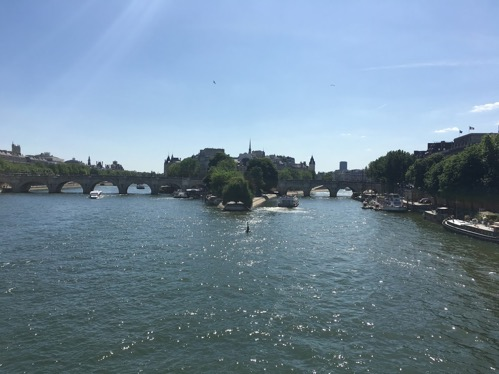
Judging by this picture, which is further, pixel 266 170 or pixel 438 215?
pixel 266 170

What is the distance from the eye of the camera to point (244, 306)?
2433 cm

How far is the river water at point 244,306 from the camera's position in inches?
701

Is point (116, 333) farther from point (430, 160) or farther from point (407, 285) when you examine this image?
point (430, 160)

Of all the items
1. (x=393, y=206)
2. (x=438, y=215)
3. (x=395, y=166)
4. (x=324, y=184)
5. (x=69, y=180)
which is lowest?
(x=438, y=215)

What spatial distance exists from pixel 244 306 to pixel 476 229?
41.0 m

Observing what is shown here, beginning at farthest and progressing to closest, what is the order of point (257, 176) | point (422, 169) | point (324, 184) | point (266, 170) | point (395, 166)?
point (324, 184)
point (266, 170)
point (257, 176)
point (395, 166)
point (422, 169)

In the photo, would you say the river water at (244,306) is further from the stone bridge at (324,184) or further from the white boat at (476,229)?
the stone bridge at (324,184)

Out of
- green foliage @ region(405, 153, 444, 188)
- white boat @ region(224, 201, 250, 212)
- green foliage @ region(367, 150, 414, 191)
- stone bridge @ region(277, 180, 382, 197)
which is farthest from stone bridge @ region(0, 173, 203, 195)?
green foliage @ region(405, 153, 444, 188)

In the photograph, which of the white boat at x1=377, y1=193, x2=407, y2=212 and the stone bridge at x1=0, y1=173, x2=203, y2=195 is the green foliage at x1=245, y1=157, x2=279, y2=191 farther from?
the white boat at x1=377, y1=193, x2=407, y2=212

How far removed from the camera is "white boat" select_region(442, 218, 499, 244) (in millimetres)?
49453

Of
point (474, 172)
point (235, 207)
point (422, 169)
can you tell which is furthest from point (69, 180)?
point (474, 172)

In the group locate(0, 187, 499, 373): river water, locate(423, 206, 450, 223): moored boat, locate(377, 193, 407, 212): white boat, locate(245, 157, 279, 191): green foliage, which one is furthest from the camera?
locate(245, 157, 279, 191): green foliage

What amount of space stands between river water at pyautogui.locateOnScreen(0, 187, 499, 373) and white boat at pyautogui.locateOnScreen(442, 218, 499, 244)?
20.4 feet

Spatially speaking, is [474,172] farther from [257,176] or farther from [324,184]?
[324,184]
